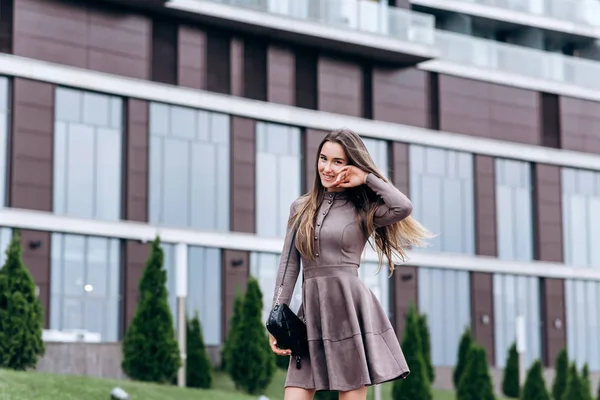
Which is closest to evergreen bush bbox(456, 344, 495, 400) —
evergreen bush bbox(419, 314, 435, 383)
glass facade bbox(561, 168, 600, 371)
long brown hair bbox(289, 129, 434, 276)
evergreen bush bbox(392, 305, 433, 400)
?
evergreen bush bbox(419, 314, 435, 383)

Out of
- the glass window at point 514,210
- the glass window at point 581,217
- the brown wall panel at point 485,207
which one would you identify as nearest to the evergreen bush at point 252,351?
the brown wall panel at point 485,207

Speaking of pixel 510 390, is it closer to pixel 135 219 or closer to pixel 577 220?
pixel 577 220

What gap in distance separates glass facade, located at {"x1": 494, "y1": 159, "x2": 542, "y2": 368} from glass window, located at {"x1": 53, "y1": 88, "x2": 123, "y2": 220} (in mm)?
13257

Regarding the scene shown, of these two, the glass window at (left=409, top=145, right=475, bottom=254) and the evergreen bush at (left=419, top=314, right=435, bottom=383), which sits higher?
the glass window at (left=409, top=145, right=475, bottom=254)

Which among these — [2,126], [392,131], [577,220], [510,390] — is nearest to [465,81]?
[392,131]

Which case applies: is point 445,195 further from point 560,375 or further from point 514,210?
point 560,375

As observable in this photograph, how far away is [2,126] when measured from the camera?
31125mm

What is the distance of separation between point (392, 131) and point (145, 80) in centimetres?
819

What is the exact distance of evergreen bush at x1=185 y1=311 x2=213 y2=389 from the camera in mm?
30781

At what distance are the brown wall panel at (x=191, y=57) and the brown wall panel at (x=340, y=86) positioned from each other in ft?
12.1

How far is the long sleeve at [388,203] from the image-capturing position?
645 cm

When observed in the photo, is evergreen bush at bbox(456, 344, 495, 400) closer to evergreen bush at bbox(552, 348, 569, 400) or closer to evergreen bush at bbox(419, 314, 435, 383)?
evergreen bush at bbox(419, 314, 435, 383)

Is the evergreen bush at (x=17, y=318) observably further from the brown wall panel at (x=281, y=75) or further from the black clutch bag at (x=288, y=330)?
the black clutch bag at (x=288, y=330)

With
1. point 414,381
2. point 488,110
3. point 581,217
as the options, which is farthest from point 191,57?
point 581,217
